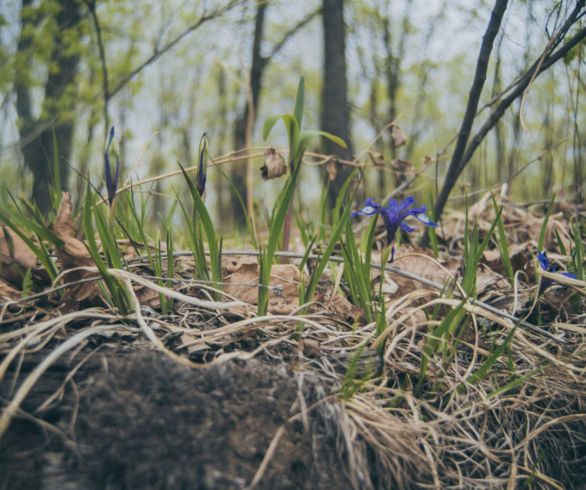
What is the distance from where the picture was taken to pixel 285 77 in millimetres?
9875

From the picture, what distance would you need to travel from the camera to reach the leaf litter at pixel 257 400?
2.01 feet

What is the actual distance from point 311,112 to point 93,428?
409 inches

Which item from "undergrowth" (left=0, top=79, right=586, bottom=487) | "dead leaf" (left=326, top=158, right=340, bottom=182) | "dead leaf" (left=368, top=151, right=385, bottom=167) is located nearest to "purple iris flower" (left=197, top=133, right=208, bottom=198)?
"undergrowth" (left=0, top=79, right=586, bottom=487)

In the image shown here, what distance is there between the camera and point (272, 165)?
1168 millimetres

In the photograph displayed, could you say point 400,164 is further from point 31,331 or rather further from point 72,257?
point 31,331

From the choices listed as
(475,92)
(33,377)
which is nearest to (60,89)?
(475,92)

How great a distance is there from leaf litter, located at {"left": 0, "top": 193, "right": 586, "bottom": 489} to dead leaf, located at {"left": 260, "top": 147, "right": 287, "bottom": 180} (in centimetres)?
38

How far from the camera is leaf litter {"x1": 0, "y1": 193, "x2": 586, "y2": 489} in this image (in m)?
0.61

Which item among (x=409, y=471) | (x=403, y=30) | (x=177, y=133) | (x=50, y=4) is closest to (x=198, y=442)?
(x=409, y=471)

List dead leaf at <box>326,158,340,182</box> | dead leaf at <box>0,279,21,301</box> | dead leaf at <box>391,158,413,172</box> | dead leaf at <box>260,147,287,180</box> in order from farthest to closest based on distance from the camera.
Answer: dead leaf at <box>391,158,413,172</box>
dead leaf at <box>326,158,340,182</box>
dead leaf at <box>260,147,287,180</box>
dead leaf at <box>0,279,21,301</box>

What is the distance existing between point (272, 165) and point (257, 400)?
71cm

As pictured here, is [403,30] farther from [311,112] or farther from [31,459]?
[31,459]

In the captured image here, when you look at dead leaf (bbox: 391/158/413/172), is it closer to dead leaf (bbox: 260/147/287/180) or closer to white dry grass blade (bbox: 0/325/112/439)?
dead leaf (bbox: 260/147/287/180)

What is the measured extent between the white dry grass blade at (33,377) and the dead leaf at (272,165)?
24.8 inches
